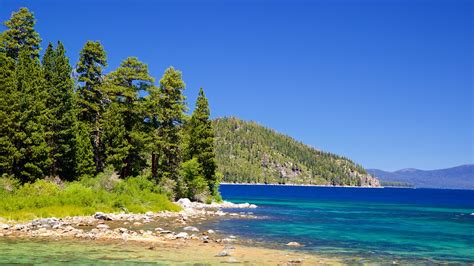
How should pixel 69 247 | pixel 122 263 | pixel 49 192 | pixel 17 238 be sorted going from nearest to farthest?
pixel 122 263
pixel 69 247
pixel 17 238
pixel 49 192

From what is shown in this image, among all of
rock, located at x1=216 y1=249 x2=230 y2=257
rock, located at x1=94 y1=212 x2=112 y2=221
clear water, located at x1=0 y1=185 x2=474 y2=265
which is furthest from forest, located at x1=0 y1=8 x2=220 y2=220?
rock, located at x1=216 y1=249 x2=230 y2=257

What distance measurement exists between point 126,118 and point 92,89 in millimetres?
5751

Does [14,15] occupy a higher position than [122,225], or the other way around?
[14,15]

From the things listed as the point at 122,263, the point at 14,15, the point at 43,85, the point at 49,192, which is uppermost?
the point at 14,15

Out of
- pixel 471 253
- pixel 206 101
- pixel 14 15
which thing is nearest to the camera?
pixel 471 253

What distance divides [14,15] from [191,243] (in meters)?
44.9

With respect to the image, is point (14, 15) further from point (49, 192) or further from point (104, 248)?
point (104, 248)

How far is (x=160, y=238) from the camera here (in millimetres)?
33188

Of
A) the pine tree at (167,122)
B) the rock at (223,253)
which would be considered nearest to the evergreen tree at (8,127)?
the pine tree at (167,122)

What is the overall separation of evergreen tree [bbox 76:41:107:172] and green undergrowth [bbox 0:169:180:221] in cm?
784

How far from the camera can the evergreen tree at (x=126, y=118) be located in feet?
190

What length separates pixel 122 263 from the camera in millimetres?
23984

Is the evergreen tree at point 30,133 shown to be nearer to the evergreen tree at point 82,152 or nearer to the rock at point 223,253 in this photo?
the evergreen tree at point 82,152

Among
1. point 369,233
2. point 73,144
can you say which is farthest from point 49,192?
point 369,233
